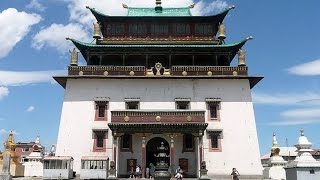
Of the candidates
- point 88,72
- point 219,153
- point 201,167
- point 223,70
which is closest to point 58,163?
point 88,72

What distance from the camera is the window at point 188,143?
40.4 metres

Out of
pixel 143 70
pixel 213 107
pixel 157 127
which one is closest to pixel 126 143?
pixel 157 127

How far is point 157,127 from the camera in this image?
38.3 meters

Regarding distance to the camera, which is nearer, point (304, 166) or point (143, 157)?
point (304, 166)

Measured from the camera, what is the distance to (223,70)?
4212 centimetres

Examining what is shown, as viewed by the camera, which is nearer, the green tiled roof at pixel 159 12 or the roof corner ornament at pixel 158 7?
the green tiled roof at pixel 159 12

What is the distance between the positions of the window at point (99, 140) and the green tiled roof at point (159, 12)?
15.5 meters

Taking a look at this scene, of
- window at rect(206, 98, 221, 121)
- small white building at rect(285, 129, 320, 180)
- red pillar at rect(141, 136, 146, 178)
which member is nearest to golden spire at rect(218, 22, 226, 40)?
window at rect(206, 98, 221, 121)

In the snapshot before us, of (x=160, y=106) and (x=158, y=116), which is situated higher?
(x=160, y=106)

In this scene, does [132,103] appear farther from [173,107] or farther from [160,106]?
[173,107]

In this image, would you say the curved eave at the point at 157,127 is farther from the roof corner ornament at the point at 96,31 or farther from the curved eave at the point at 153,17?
the curved eave at the point at 153,17

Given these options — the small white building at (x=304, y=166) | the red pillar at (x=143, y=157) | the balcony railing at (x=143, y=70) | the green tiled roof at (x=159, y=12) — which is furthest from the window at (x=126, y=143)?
the small white building at (x=304, y=166)

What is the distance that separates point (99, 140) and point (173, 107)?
26.2 feet

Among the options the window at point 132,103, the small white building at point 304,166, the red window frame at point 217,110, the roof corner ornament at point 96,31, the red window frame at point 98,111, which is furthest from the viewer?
the roof corner ornament at point 96,31
